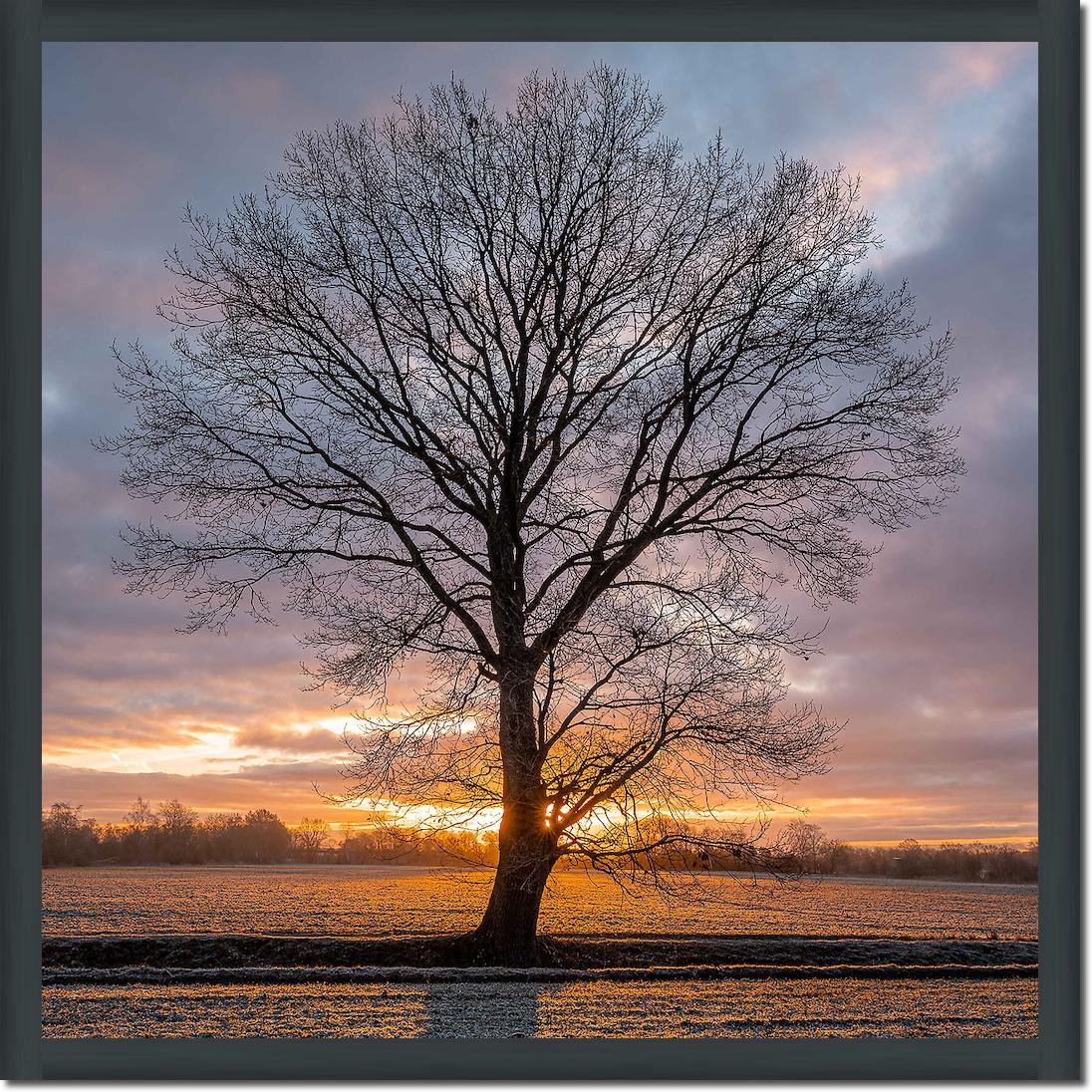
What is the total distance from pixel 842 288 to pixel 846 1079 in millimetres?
9567

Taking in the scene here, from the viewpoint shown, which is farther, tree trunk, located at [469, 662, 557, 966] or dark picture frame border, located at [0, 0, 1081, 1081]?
tree trunk, located at [469, 662, 557, 966]

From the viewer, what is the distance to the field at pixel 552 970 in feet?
34.6

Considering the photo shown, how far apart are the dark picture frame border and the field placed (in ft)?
5.75

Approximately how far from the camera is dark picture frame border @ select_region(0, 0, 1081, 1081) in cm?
764

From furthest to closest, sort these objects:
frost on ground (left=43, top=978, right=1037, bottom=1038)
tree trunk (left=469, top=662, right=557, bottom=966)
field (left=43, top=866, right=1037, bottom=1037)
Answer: tree trunk (left=469, top=662, right=557, bottom=966) < field (left=43, top=866, right=1037, bottom=1037) < frost on ground (left=43, top=978, right=1037, bottom=1038)

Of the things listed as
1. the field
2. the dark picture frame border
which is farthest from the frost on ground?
the dark picture frame border

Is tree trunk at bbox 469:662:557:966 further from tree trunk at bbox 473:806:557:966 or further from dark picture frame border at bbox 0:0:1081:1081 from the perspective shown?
dark picture frame border at bbox 0:0:1081:1081

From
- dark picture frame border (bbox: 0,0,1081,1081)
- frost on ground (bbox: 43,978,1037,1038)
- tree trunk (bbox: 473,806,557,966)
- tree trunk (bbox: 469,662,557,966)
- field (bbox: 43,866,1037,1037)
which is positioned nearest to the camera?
dark picture frame border (bbox: 0,0,1081,1081)
